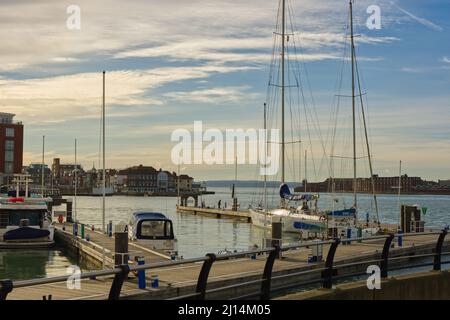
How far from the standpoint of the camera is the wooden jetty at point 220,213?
99688 millimetres

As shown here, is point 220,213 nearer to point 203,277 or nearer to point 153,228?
point 153,228

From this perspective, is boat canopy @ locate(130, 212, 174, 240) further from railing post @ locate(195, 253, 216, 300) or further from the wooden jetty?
the wooden jetty

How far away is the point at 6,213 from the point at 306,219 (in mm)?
28930

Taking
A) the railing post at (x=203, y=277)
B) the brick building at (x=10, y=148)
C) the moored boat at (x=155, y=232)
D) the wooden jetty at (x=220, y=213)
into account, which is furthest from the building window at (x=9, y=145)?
the railing post at (x=203, y=277)

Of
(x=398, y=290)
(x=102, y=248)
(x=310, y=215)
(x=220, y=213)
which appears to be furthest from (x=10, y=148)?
(x=398, y=290)

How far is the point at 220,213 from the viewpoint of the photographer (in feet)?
357

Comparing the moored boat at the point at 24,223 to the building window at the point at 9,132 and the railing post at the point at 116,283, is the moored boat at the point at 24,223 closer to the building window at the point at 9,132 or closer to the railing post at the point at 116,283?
the railing post at the point at 116,283

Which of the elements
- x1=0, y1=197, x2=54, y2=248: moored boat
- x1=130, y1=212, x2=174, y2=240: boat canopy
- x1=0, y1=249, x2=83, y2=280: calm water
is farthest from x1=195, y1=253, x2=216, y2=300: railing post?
x1=0, y1=197, x2=54, y2=248: moored boat
